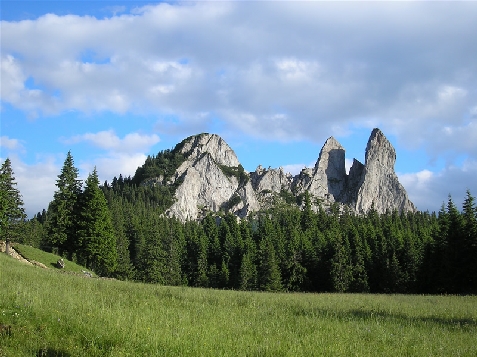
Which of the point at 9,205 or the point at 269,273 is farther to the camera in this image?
the point at 269,273

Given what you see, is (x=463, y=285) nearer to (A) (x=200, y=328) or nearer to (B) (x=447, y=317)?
(B) (x=447, y=317)

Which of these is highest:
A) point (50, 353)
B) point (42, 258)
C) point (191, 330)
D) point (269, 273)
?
point (191, 330)

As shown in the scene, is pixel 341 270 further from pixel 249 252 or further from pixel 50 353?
pixel 50 353

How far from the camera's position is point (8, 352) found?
8.38 m

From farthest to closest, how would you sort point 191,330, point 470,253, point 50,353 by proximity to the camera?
point 470,253 < point 191,330 < point 50,353

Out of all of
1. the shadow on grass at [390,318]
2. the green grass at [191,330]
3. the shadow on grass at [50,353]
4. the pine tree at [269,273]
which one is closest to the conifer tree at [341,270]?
the pine tree at [269,273]

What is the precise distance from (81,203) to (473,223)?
48.8m

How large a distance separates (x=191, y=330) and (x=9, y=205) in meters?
45.9

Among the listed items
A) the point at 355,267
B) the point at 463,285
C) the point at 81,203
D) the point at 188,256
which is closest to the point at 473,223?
the point at 463,285

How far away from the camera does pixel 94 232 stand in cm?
5081

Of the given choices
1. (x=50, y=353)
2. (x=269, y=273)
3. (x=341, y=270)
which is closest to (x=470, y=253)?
(x=341, y=270)

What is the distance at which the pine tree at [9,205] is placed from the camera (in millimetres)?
43781

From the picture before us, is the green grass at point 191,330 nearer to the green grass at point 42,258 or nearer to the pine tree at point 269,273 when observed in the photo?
the green grass at point 42,258

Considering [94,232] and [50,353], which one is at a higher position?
[94,232]
